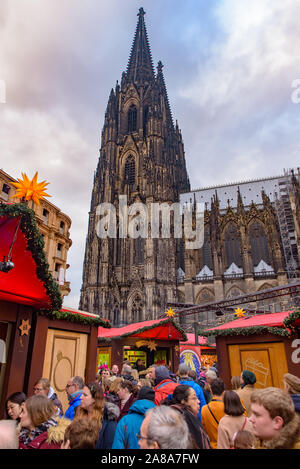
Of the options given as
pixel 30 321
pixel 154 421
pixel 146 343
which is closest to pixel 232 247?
pixel 146 343

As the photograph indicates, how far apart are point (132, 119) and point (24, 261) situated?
39.1 metres

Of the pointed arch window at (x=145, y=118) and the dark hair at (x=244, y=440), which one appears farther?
the pointed arch window at (x=145, y=118)

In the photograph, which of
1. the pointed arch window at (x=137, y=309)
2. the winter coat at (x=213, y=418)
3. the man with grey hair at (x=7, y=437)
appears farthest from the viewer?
the pointed arch window at (x=137, y=309)

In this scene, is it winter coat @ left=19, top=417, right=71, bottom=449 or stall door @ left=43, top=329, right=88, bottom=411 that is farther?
stall door @ left=43, top=329, right=88, bottom=411

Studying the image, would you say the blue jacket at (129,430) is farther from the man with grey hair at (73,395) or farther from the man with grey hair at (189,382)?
the man with grey hair at (189,382)

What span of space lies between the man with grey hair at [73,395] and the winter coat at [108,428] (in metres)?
0.82

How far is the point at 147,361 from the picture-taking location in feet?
39.8

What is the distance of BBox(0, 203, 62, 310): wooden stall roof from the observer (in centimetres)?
412

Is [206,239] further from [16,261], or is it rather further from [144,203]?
[16,261]


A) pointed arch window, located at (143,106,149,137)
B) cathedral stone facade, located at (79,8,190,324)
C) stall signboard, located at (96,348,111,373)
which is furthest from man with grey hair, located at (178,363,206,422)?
pointed arch window, located at (143,106,149,137)

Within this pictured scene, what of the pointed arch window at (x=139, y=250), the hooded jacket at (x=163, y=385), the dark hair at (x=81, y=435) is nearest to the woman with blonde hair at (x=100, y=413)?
the dark hair at (x=81, y=435)

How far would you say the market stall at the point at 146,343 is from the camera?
10.5m

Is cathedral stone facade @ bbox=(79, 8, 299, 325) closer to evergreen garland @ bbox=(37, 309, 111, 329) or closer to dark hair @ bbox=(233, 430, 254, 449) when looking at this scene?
evergreen garland @ bbox=(37, 309, 111, 329)

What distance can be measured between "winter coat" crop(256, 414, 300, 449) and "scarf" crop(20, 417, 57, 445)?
5.67ft
